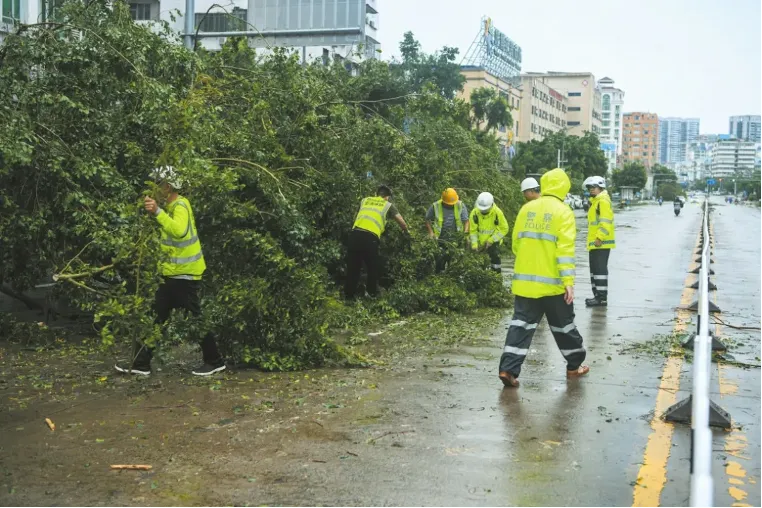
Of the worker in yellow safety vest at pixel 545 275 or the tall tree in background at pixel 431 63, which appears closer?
the worker in yellow safety vest at pixel 545 275

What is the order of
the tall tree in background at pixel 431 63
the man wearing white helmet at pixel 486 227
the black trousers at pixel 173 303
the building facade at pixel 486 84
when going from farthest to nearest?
the building facade at pixel 486 84
the tall tree in background at pixel 431 63
the man wearing white helmet at pixel 486 227
the black trousers at pixel 173 303

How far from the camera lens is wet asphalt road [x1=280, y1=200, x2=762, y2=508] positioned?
5.00 metres

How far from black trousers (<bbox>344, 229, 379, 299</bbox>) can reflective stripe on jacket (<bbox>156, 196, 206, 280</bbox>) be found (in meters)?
4.65

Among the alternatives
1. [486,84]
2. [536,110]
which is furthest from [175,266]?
[536,110]

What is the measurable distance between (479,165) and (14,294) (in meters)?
10.6

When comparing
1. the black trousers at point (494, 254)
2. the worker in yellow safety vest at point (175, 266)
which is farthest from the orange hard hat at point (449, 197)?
the worker in yellow safety vest at point (175, 266)

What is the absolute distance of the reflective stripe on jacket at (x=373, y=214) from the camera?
12.4m

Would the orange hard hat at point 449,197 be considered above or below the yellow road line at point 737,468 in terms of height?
above

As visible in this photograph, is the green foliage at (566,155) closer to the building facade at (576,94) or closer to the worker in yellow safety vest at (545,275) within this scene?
the building facade at (576,94)

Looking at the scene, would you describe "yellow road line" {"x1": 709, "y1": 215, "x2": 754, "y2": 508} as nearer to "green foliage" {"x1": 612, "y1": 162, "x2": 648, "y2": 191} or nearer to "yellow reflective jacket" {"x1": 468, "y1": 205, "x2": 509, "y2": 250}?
"yellow reflective jacket" {"x1": 468, "y1": 205, "x2": 509, "y2": 250}

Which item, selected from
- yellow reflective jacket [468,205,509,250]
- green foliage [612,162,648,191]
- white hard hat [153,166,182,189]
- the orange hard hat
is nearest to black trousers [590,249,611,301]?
yellow reflective jacket [468,205,509,250]

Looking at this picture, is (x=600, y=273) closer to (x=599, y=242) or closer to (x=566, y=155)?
(x=599, y=242)

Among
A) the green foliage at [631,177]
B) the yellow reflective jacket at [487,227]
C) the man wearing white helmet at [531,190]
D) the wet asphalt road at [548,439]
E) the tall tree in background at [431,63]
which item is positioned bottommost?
the wet asphalt road at [548,439]

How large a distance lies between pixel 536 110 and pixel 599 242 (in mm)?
133691
